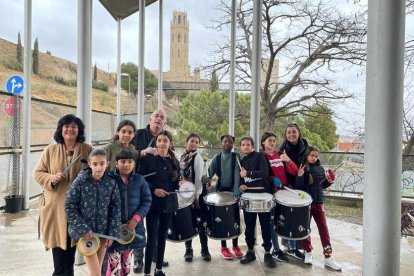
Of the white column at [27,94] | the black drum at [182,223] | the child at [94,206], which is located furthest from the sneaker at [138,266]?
the white column at [27,94]

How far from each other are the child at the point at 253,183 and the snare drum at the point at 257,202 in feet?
0.48

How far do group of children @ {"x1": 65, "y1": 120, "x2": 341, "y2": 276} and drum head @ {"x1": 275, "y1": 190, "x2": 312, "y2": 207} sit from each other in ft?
0.46

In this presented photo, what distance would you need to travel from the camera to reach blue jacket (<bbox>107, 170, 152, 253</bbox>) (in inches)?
106

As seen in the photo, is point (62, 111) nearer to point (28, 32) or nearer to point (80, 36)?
point (28, 32)

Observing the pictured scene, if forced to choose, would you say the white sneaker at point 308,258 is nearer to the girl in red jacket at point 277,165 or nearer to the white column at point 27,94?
the girl in red jacket at point 277,165

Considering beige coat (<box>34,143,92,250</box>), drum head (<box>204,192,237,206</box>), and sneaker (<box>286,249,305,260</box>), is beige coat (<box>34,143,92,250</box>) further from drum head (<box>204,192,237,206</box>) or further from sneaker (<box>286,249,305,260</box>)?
sneaker (<box>286,249,305,260</box>)

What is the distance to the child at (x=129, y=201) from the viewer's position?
2.70 meters

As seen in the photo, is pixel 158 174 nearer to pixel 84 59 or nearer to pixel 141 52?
pixel 84 59

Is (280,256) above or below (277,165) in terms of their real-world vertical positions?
below

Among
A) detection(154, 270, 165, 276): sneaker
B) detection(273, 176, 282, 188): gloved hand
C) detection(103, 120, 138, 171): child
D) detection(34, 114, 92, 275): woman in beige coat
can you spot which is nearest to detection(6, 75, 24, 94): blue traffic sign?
detection(103, 120, 138, 171): child

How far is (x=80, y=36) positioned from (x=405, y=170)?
771 cm

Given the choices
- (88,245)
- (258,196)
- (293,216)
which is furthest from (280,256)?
(88,245)

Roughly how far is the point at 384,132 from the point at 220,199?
1745 millimetres

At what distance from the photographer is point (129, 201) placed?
274cm
